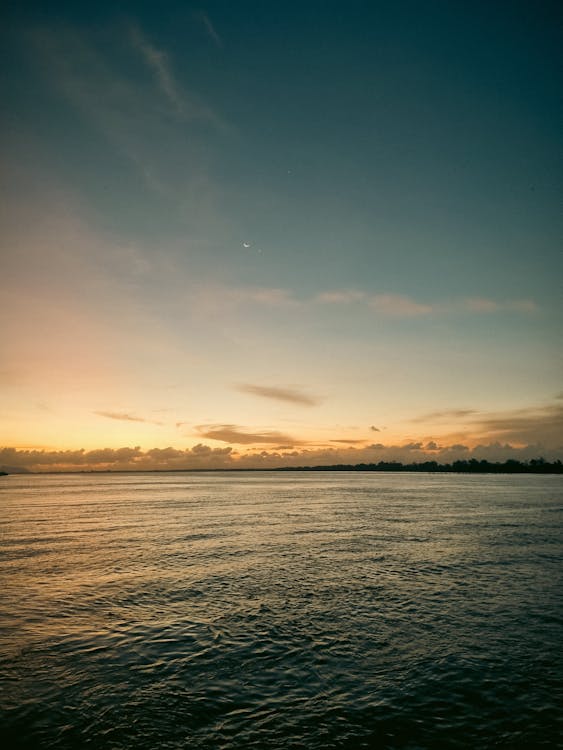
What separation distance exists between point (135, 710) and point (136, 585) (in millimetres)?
12787

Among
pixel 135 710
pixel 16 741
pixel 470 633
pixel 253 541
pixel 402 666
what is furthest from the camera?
pixel 253 541

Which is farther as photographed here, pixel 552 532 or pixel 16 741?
pixel 552 532

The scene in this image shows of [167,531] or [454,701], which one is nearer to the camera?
[454,701]

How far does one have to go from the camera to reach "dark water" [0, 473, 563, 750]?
1010 centimetres

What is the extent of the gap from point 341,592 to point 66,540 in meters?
27.2

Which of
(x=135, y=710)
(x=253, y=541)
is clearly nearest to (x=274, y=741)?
(x=135, y=710)

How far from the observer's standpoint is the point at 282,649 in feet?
47.5

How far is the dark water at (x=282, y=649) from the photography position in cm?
1010

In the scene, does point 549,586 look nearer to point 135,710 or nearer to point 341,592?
point 341,592

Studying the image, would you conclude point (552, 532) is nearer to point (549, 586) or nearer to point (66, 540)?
point (549, 586)

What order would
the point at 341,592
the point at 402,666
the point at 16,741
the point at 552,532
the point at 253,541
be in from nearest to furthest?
the point at 16,741
the point at 402,666
the point at 341,592
the point at 253,541
the point at 552,532

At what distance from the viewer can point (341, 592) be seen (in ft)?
68.8

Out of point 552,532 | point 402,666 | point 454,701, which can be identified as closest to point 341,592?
point 402,666

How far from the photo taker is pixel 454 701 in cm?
1136
